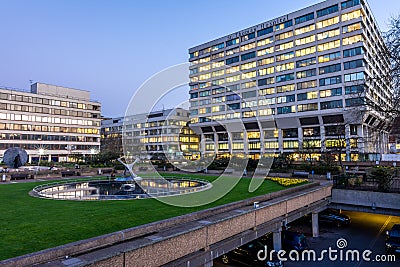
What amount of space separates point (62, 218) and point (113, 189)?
11.3m

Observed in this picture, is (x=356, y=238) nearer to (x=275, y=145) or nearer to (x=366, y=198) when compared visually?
(x=366, y=198)

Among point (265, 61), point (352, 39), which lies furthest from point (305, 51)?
point (265, 61)

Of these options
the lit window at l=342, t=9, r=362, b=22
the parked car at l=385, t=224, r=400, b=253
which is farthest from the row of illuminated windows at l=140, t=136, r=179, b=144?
the parked car at l=385, t=224, r=400, b=253

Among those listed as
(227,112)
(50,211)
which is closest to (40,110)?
(227,112)

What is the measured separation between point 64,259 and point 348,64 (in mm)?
72328

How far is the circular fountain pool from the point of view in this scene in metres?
19.2

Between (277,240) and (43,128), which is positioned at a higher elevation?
(43,128)

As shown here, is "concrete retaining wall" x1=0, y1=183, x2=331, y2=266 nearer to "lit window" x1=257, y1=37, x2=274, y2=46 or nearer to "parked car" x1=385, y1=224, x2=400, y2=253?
"parked car" x1=385, y1=224, x2=400, y2=253

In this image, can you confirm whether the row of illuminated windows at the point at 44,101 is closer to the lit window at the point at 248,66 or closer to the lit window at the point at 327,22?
the lit window at the point at 248,66

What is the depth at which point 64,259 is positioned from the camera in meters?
8.30

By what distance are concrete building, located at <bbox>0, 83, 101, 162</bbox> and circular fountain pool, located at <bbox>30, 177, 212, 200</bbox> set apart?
5495cm

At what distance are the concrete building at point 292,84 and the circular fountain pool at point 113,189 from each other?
38.3 meters

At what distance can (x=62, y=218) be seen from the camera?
12.9 metres

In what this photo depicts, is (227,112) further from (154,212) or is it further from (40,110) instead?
(154,212)
